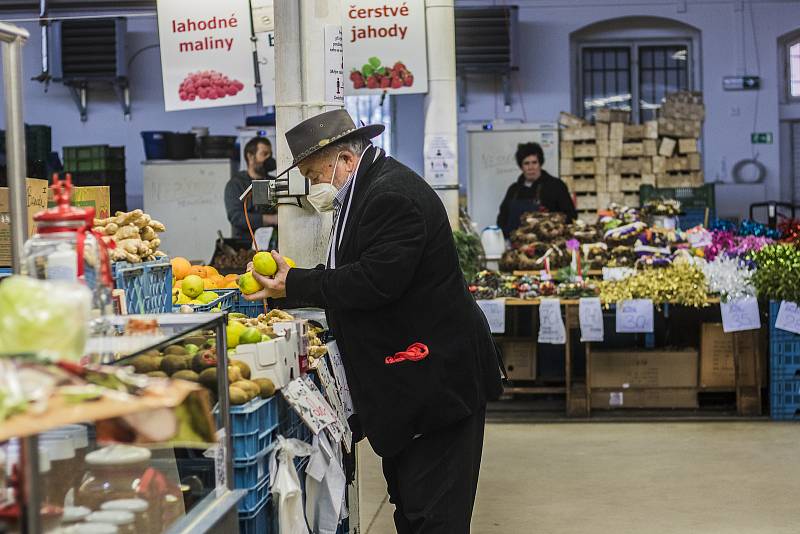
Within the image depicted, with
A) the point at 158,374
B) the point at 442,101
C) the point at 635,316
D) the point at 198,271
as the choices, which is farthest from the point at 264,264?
the point at 442,101

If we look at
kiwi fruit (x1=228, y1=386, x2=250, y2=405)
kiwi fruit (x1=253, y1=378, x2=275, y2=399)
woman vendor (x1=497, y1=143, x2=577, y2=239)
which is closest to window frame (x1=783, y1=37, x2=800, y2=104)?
woman vendor (x1=497, y1=143, x2=577, y2=239)

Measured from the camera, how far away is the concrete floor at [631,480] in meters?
5.14

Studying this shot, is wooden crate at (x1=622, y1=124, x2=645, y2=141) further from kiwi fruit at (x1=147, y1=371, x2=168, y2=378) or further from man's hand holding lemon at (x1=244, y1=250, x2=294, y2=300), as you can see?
kiwi fruit at (x1=147, y1=371, x2=168, y2=378)

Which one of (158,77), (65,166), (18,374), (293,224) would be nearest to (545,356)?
(293,224)

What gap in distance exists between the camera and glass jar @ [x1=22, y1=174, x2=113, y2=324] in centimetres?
199

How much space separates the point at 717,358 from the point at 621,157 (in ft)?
18.1

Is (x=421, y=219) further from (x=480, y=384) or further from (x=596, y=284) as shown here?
(x=596, y=284)

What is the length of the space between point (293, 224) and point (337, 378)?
109 centimetres

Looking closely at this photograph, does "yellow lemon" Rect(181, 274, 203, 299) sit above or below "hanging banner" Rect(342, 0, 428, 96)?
below

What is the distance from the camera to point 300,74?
15.9 feet

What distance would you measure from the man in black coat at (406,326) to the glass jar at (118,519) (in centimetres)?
125

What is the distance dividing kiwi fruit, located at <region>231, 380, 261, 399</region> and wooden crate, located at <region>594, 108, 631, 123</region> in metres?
10.0

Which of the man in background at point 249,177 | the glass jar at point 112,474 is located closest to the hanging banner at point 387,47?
the man in background at point 249,177

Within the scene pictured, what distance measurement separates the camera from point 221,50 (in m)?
7.55
